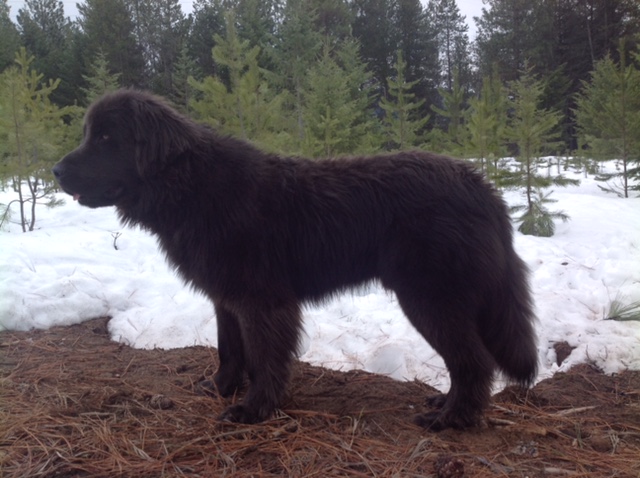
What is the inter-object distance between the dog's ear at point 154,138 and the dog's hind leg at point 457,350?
5.48 feet

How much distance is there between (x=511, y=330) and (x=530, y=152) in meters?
6.64

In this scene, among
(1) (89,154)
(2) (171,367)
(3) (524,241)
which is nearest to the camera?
(1) (89,154)

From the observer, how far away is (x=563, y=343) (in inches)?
163

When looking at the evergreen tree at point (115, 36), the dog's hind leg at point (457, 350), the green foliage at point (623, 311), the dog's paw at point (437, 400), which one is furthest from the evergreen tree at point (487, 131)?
the dog's hind leg at point (457, 350)

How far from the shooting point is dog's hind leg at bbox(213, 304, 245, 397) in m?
3.48

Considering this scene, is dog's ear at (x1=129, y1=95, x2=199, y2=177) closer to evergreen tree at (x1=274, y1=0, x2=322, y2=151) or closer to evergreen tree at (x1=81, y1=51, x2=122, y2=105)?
evergreen tree at (x1=81, y1=51, x2=122, y2=105)

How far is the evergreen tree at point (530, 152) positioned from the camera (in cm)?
833

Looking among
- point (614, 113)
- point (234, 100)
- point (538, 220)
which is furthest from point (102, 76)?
point (614, 113)

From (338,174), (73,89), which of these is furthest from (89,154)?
(73,89)

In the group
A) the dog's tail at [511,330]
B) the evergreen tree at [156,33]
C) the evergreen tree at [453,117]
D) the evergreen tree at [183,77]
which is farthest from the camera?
the evergreen tree at [453,117]

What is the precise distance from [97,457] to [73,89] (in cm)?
915

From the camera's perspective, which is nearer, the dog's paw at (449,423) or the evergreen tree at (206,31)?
the dog's paw at (449,423)

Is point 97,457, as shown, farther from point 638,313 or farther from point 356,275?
point 638,313

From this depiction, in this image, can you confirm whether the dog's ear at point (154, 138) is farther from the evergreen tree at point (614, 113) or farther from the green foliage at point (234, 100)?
the evergreen tree at point (614, 113)
